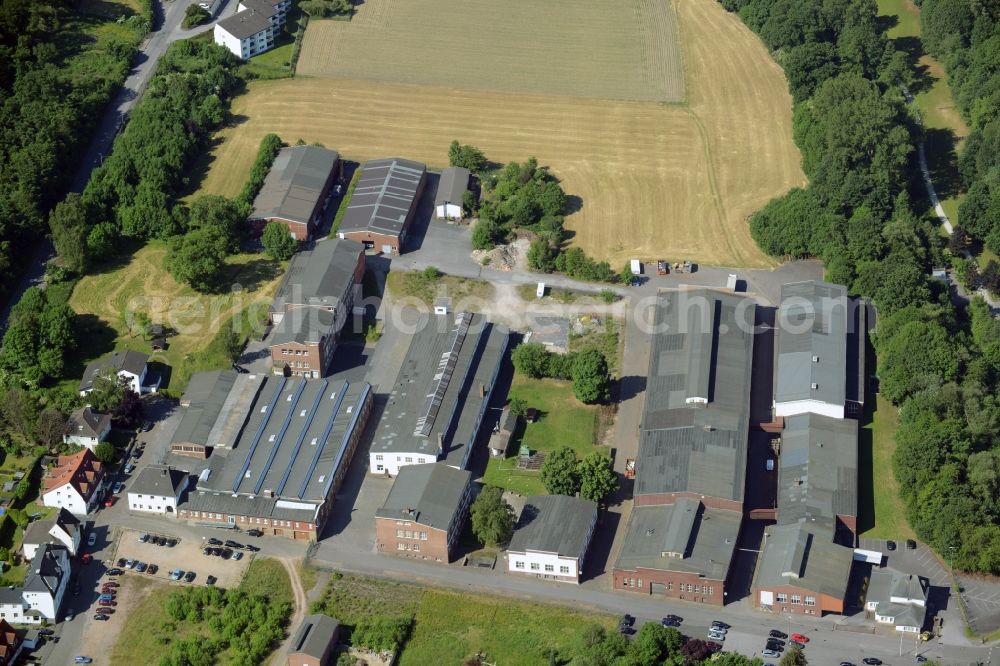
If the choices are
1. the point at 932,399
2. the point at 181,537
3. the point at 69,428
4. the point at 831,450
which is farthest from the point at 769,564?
the point at 69,428

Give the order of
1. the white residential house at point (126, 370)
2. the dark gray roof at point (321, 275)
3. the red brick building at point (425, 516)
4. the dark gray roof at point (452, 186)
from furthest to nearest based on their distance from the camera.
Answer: the dark gray roof at point (452, 186)
the dark gray roof at point (321, 275)
the white residential house at point (126, 370)
the red brick building at point (425, 516)

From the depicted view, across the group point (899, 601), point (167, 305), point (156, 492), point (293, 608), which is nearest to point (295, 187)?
point (167, 305)

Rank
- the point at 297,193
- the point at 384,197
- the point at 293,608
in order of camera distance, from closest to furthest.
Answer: the point at 293,608 → the point at 297,193 → the point at 384,197

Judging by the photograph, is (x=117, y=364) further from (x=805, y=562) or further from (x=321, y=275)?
(x=805, y=562)

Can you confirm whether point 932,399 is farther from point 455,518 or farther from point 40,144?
point 40,144

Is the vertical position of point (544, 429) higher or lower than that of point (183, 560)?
higher

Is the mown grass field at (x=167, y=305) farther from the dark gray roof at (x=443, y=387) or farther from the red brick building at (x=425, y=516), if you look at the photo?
the red brick building at (x=425, y=516)

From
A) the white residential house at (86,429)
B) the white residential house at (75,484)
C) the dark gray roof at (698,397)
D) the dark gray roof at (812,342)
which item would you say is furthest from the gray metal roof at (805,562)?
the white residential house at (86,429)
